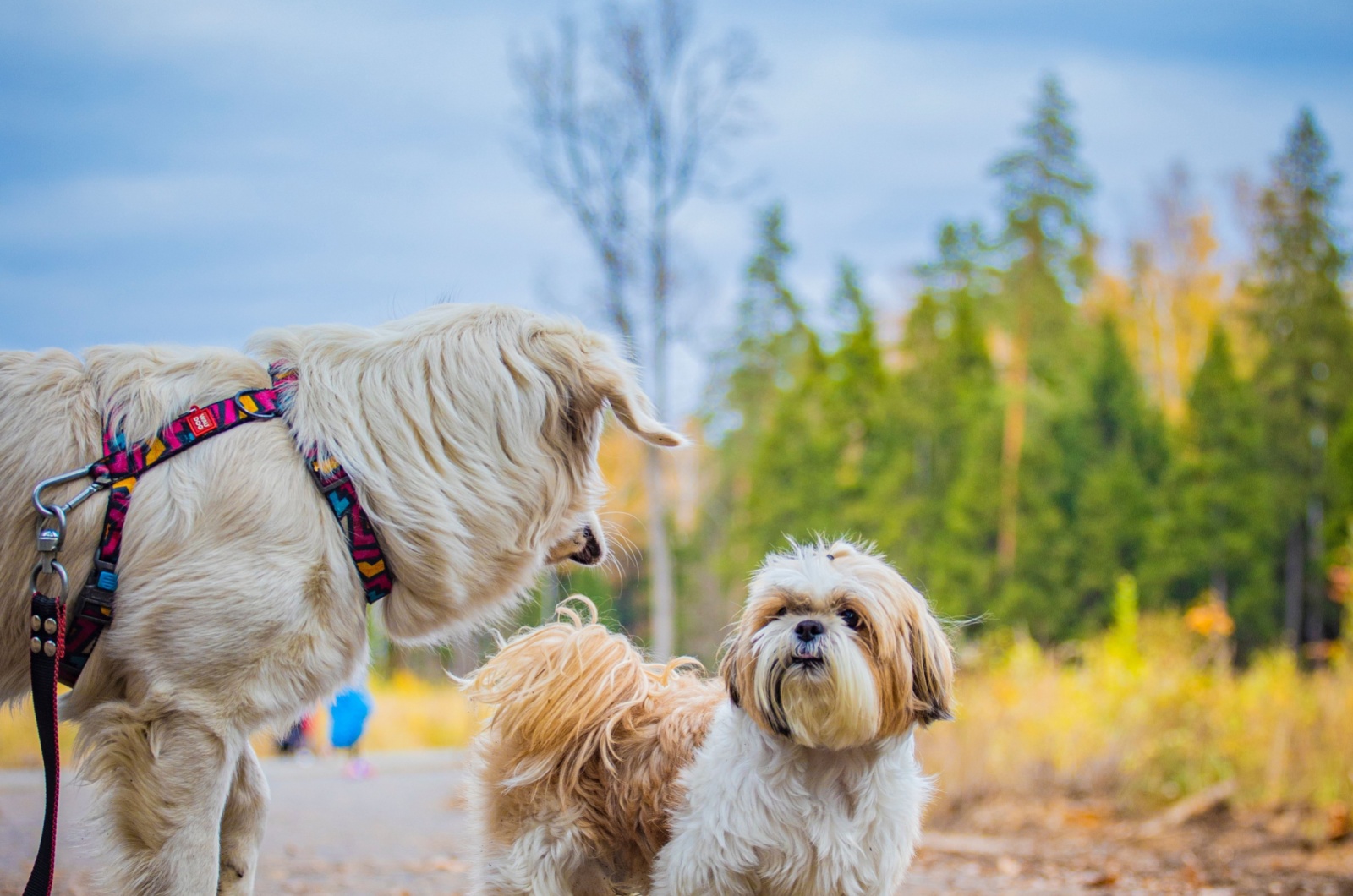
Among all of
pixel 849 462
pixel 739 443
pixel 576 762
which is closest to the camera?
pixel 576 762

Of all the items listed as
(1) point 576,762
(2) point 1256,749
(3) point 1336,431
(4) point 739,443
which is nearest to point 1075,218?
(3) point 1336,431

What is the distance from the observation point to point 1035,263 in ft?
100

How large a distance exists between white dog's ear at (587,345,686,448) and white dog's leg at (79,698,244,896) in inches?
52.9

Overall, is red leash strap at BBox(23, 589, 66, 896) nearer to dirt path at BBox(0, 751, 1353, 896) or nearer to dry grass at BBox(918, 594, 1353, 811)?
dirt path at BBox(0, 751, 1353, 896)

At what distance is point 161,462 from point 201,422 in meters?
0.14

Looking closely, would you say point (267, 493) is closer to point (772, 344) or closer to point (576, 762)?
point (576, 762)

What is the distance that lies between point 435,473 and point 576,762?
1024mm

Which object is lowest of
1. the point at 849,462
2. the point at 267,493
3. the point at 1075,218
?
the point at 849,462

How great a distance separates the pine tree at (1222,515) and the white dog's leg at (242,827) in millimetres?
29133

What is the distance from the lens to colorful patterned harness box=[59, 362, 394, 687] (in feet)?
8.76

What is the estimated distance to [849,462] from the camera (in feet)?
115

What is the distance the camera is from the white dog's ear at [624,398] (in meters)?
3.17

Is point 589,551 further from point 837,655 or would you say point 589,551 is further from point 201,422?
point 201,422

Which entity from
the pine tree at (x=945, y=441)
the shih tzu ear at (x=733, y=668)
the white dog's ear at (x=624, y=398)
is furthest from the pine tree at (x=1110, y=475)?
the white dog's ear at (x=624, y=398)
